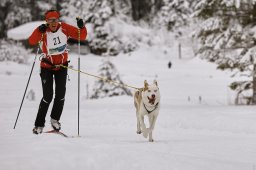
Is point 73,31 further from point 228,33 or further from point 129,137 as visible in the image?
point 228,33

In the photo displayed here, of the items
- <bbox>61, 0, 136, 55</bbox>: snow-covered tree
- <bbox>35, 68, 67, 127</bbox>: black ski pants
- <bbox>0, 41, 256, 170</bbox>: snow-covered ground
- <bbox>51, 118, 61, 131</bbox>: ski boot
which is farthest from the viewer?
<bbox>61, 0, 136, 55</bbox>: snow-covered tree

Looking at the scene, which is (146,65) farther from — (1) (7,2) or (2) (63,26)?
(2) (63,26)

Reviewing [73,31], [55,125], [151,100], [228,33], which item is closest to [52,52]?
[73,31]

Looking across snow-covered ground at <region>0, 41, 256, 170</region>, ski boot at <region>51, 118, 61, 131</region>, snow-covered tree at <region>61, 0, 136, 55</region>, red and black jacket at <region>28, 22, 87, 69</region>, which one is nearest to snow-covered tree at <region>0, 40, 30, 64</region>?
snow-covered ground at <region>0, 41, 256, 170</region>

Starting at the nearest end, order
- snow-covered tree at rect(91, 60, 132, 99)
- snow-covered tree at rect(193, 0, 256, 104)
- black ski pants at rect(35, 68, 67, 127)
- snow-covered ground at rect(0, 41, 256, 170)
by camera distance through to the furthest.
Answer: snow-covered ground at rect(0, 41, 256, 170) → black ski pants at rect(35, 68, 67, 127) → snow-covered tree at rect(193, 0, 256, 104) → snow-covered tree at rect(91, 60, 132, 99)

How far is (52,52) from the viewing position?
8281 millimetres

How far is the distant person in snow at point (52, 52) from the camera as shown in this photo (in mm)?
8164

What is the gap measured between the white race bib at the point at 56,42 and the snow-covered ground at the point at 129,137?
1.58 metres

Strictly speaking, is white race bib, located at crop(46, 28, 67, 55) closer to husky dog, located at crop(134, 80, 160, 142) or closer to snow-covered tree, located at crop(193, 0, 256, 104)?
husky dog, located at crop(134, 80, 160, 142)

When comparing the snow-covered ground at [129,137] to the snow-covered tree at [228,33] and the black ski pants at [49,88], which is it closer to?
the black ski pants at [49,88]

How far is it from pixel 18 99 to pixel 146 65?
2330 centimetres

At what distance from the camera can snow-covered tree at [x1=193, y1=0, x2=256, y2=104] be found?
1764cm

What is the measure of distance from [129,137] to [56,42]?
2.62m

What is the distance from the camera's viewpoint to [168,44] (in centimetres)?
6128
